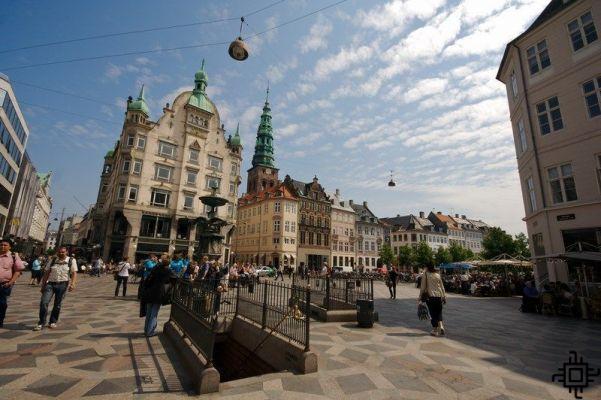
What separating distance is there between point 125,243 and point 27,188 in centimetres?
3838

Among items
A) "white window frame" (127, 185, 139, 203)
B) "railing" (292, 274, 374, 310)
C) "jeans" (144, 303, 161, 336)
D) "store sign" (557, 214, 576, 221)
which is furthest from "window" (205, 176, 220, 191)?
"store sign" (557, 214, 576, 221)

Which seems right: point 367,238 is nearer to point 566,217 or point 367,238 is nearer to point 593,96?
point 566,217

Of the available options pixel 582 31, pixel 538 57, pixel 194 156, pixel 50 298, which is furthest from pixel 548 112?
pixel 194 156

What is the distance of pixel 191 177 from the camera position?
129 ft

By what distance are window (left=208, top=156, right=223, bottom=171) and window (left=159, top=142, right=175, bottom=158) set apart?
15.9ft

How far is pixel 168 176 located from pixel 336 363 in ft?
122

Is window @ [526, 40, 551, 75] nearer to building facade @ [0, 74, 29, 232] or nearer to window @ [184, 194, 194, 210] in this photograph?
window @ [184, 194, 194, 210]

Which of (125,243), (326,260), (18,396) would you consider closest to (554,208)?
(18,396)

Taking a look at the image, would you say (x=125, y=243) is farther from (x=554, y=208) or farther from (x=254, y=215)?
(x=554, y=208)

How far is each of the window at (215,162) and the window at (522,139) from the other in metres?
34.4

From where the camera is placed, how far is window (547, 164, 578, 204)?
15.4 meters

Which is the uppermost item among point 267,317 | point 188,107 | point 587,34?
point 188,107

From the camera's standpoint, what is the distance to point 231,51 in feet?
32.2

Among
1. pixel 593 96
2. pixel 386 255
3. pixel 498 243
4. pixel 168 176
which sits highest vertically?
pixel 168 176
